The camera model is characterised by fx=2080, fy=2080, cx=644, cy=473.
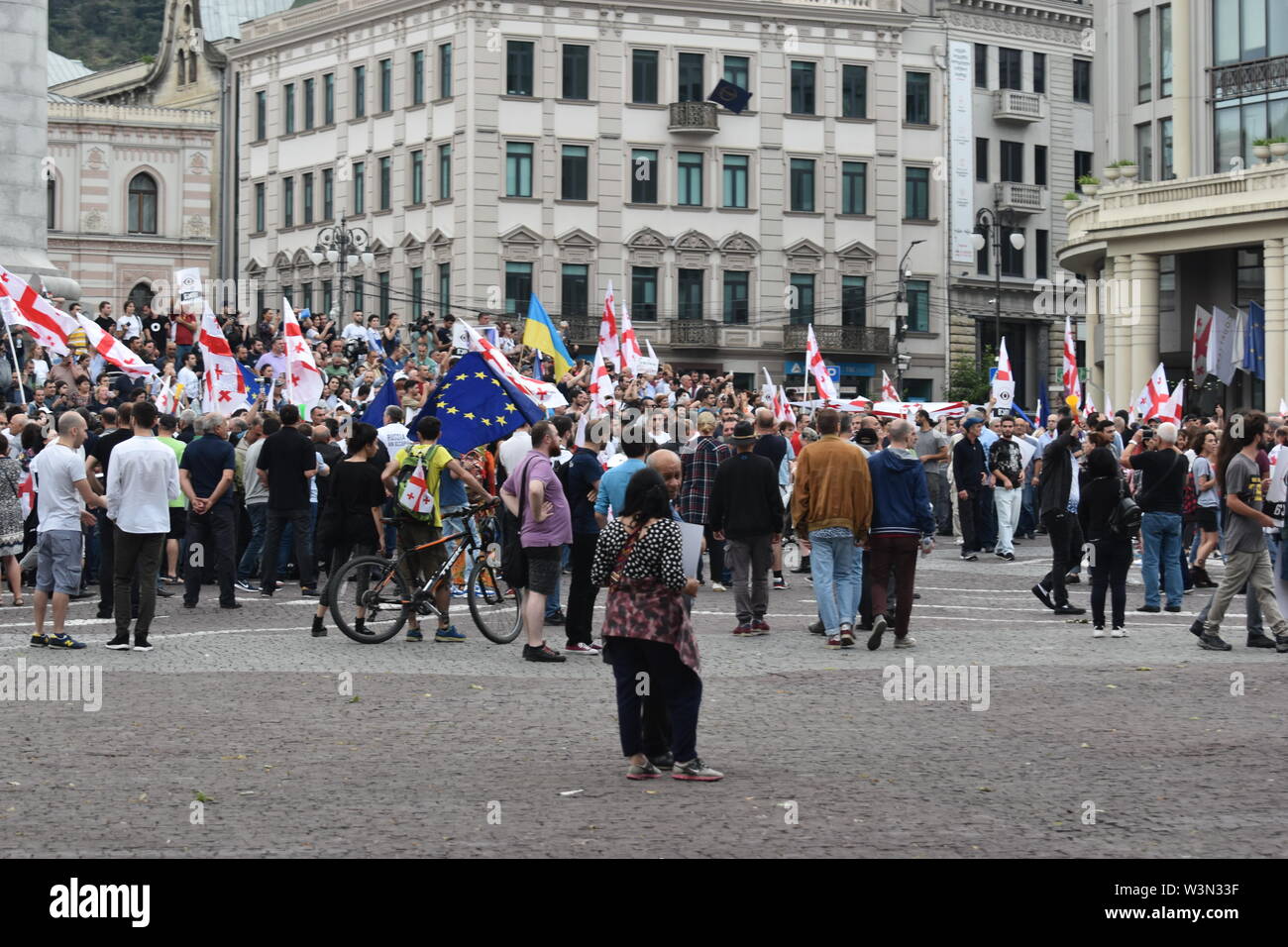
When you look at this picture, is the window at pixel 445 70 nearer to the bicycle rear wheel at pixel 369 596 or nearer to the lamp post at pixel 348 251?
the lamp post at pixel 348 251

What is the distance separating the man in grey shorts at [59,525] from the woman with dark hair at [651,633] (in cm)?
666

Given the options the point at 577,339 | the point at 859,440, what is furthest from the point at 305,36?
the point at 859,440

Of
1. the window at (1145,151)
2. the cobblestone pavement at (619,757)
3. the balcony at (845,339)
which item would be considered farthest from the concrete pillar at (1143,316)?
the cobblestone pavement at (619,757)

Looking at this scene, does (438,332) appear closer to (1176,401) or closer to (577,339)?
(1176,401)

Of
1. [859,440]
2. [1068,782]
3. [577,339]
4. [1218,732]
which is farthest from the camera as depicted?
[577,339]

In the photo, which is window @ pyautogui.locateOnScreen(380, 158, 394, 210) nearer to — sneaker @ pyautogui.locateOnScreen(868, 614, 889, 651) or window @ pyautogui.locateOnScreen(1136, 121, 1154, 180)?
window @ pyautogui.locateOnScreen(1136, 121, 1154, 180)

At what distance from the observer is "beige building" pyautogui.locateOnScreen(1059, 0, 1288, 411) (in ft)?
160

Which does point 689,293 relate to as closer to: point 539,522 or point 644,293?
point 644,293

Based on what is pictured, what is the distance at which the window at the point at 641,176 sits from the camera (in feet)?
209

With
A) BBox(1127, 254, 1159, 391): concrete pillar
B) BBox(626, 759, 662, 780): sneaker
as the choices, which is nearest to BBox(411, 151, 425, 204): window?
BBox(1127, 254, 1159, 391): concrete pillar

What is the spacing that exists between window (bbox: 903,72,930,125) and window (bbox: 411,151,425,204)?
16.0 m

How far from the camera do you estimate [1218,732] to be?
12.0 metres

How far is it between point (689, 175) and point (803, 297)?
5.36 m
